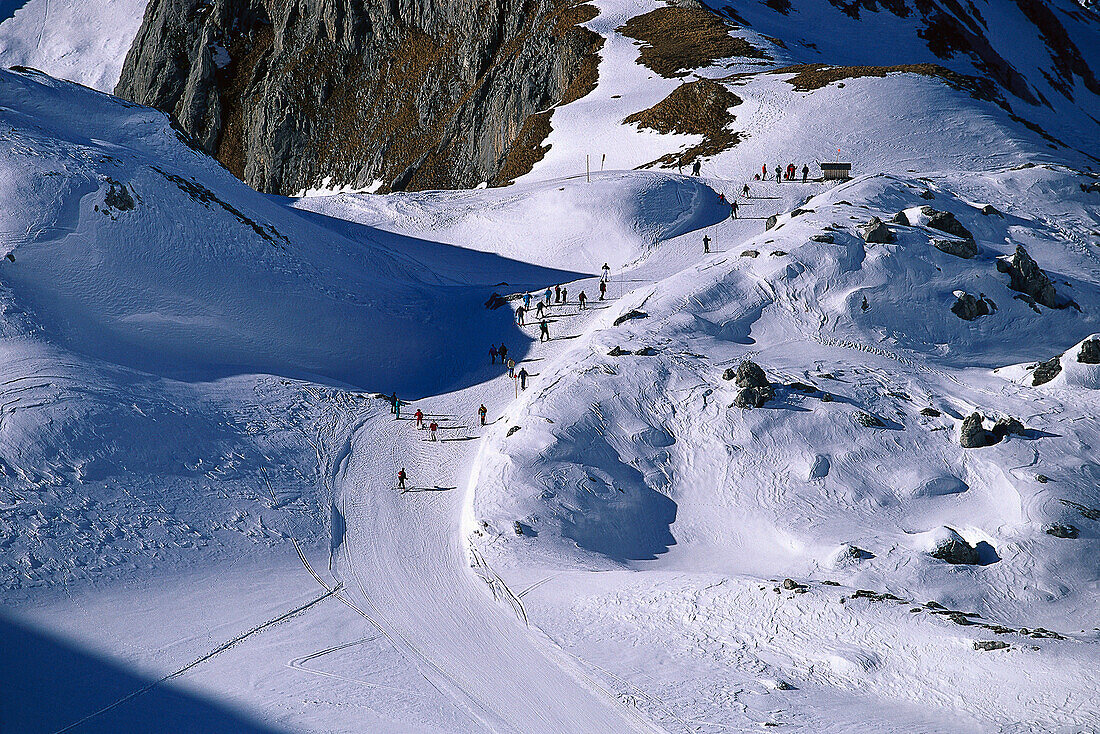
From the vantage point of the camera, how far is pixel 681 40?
260 feet

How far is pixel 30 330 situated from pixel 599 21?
64.3 metres

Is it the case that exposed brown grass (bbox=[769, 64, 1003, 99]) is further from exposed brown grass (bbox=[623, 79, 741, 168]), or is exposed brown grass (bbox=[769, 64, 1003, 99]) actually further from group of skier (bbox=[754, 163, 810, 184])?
group of skier (bbox=[754, 163, 810, 184])

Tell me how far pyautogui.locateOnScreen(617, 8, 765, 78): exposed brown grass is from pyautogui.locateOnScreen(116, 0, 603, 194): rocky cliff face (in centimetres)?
516

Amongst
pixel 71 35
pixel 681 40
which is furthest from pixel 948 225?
pixel 71 35

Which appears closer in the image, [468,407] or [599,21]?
[468,407]

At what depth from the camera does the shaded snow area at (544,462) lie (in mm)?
21688

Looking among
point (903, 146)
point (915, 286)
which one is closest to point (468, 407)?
point (915, 286)

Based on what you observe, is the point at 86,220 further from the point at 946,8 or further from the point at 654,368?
the point at 946,8

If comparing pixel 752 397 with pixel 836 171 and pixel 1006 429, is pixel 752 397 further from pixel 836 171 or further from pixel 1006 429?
pixel 836 171

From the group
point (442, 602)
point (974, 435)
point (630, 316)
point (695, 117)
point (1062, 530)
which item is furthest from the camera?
point (695, 117)

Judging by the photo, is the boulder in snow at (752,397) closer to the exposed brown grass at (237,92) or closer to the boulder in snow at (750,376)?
the boulder in snow at (750,376)

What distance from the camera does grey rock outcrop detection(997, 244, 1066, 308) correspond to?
131 ft

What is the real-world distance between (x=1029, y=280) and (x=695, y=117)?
111 ft

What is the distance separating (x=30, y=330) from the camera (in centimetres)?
3450
